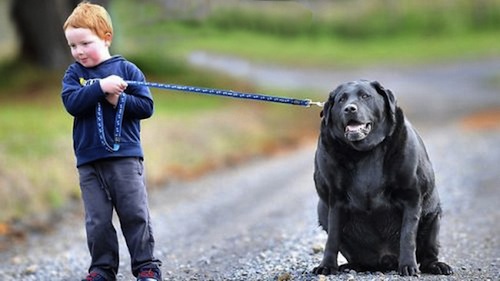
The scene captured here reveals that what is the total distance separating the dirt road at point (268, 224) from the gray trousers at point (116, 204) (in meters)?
1.16

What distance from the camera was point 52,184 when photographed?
15.6 metres

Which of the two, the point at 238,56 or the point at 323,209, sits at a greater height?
the point at 323,209

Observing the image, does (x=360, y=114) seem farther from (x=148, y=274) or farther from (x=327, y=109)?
(x=148, y=274)

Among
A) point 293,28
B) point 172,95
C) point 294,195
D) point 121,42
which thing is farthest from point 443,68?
point 294,195

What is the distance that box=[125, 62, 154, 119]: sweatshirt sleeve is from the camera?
7.57 m

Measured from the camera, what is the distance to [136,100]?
24.8 ft

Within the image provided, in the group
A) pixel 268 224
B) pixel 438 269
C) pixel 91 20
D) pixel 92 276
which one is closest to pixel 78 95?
pixel 91 20

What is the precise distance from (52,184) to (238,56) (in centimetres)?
2667

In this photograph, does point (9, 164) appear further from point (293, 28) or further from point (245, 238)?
point (293, 28)

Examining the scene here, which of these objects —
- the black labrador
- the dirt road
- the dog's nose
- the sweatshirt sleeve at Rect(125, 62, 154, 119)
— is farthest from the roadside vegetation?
the dog's nose

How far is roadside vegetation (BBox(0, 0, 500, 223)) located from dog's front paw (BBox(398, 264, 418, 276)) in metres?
7.76

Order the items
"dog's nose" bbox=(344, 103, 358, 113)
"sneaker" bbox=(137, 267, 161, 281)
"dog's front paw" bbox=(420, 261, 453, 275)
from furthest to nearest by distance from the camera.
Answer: "dog's front paw" bbox=(420, 261, 453, 275) < "sneaker" bbox=(137, 267, 161, 281) < "dog's nose" bbox=(344, 103, 358, 113)

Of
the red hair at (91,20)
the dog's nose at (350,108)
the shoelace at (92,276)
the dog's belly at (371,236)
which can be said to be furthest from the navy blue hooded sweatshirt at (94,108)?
the dog's belly at (371,236)

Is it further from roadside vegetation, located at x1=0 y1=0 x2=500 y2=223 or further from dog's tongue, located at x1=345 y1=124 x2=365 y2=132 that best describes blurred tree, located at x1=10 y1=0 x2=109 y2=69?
dog's tongue, located at x1=345 y1=124 x2=365 y2=132
